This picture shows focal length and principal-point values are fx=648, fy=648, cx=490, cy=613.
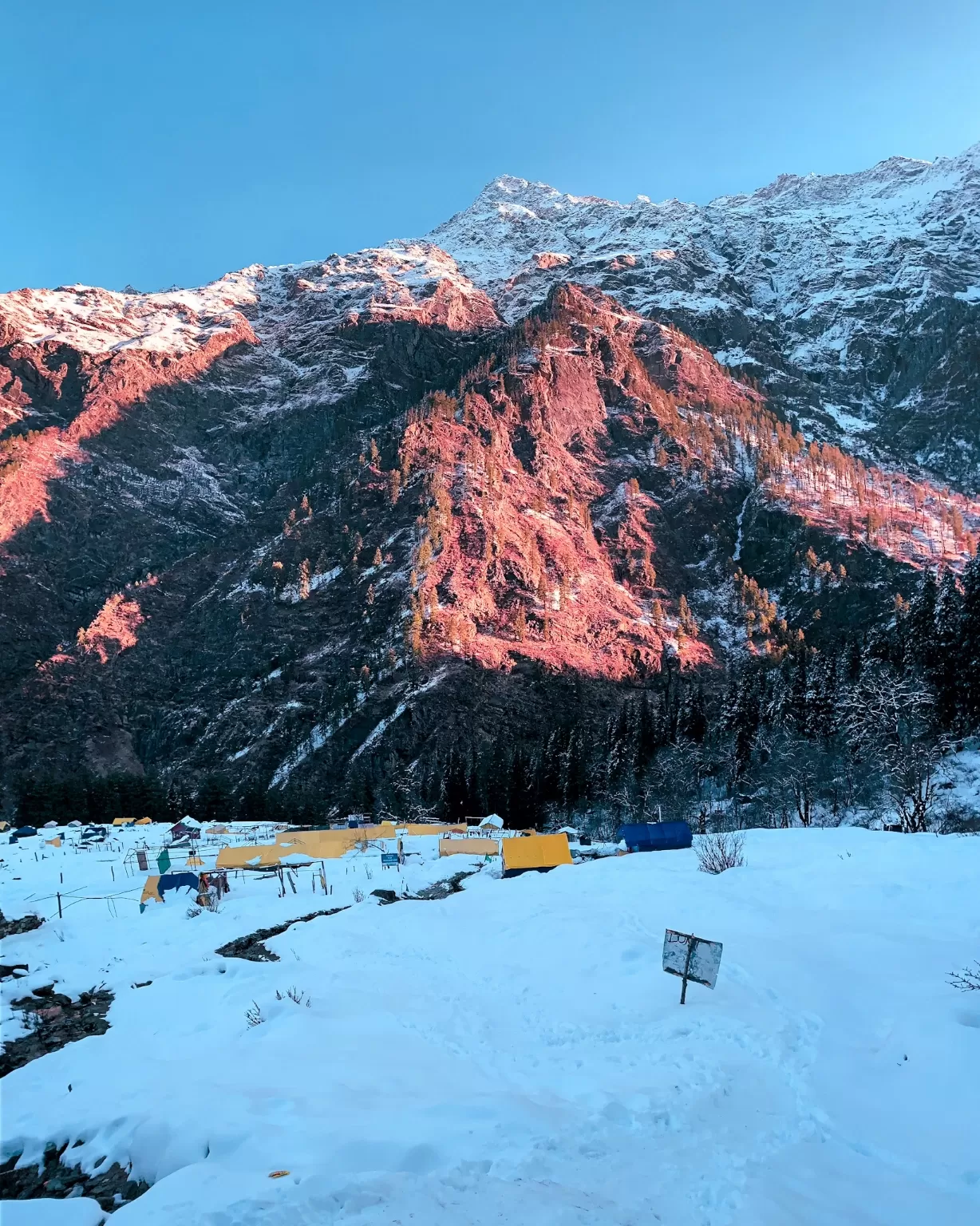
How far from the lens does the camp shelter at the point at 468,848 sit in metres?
37.1

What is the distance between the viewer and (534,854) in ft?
97.4

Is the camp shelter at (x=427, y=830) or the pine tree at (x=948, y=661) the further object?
the camp shelter at (x=427, y=830)

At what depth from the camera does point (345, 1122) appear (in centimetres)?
605

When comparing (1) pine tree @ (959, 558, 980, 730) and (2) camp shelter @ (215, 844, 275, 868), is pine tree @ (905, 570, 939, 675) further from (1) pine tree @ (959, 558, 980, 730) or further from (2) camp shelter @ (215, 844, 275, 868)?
(2) camp shelter @ (215, 844, 275, 868)

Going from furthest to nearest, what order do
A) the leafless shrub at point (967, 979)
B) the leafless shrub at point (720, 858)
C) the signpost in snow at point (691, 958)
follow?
the leafless shrub at point (720, 858), the signpost in snow at point (691, 958), the leafless shrub at point (967, 979)

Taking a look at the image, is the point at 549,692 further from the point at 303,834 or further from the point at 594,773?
the point at 303,834

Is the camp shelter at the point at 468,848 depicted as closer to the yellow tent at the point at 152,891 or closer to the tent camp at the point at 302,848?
the tent camp at the point at 302,848

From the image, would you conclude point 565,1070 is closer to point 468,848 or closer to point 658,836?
point 658,836

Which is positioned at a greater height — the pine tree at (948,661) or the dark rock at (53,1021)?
the pine tree at (948,661)

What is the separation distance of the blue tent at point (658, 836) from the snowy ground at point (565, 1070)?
17257 mm

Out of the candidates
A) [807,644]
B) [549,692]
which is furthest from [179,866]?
[807,644]

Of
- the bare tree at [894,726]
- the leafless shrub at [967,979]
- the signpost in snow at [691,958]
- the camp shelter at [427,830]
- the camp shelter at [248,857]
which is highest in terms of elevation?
the bare tree at [894,726]

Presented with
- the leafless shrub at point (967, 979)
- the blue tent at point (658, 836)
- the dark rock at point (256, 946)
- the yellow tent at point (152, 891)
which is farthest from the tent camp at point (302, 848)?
the leafless shrub at point (967, 979)

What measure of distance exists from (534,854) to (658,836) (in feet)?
21.5
